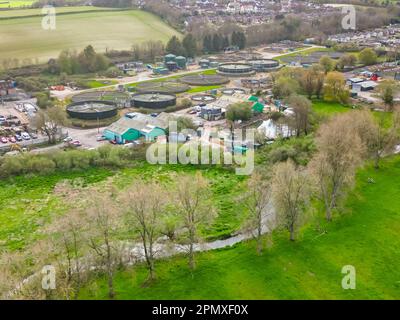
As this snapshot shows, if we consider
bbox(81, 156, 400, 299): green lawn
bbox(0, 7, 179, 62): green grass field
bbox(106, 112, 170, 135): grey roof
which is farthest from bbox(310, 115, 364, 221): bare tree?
bbox(0, 7, 179, 62): green grass field

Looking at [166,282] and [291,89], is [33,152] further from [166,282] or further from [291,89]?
[291,89]

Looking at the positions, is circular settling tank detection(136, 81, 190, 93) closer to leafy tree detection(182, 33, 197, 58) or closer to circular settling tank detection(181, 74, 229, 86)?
circular settling tank detection(181, 74, 229, 86)

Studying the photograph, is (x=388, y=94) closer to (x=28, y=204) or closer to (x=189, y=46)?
(x=28, y=204)

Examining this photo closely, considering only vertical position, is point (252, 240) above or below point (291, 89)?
below

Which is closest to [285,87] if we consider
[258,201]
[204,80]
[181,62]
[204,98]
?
[204,98]

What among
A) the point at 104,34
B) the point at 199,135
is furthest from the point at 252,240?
the point at 104,34

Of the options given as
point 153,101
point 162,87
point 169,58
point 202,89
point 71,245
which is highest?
point 169,58
